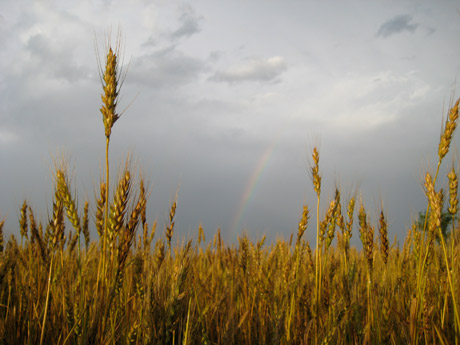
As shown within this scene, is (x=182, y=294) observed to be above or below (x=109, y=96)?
below

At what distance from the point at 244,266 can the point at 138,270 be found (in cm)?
140

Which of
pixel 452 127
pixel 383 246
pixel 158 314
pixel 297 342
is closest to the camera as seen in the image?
pixel 158 314

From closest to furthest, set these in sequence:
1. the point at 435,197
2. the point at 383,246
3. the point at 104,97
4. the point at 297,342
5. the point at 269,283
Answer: the point at 104,97
the point at 435,197
the point at 297,342
the point at 383,246
the point at 269,283

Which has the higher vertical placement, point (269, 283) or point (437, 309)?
point (269, 283)

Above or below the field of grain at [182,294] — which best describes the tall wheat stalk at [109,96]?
above

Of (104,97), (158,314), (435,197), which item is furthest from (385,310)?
(104,97)

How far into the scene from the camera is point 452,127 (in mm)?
2494

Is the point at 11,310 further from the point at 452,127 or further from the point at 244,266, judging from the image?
the point at 452,127

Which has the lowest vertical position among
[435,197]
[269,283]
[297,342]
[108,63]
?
[297,342]

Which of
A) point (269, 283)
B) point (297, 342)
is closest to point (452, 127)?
point (297, 342)

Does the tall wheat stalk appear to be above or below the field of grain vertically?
above

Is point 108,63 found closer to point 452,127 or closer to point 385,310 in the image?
point 452,127

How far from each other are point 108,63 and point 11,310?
213 cm

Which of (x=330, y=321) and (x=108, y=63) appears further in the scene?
(x=330, y=321)
